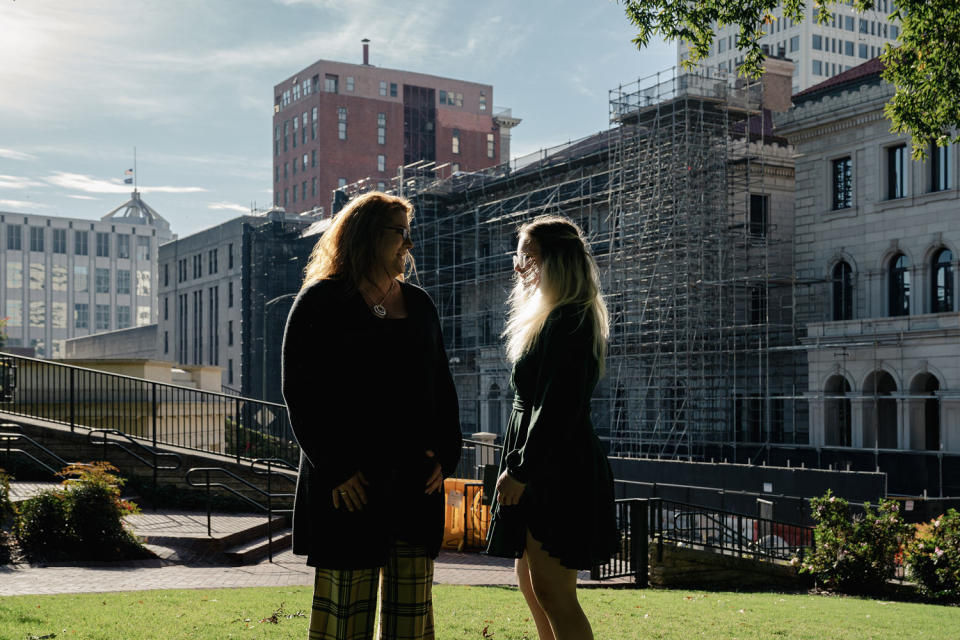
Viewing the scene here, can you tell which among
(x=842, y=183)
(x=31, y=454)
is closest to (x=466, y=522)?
(x=31, y=454)

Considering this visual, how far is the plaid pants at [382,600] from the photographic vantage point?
4.09 metres

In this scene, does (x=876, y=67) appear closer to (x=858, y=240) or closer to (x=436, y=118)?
(x=858, y=240)

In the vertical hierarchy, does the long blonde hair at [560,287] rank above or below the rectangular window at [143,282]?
below

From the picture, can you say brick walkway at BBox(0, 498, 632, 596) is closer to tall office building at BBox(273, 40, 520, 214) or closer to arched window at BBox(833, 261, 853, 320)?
arched window at BBox(833, 261, 853, 320)

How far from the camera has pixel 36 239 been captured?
491 feet

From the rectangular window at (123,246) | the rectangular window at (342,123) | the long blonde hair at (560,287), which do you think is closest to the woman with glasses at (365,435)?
the long blonde hair at (560,287)

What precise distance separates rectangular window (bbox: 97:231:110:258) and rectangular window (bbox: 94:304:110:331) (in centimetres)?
793

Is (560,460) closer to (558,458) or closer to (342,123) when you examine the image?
(558,458)

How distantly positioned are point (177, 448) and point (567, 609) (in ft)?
45.7

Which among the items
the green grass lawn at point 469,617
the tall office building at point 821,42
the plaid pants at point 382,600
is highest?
the tall office building at point 821,42

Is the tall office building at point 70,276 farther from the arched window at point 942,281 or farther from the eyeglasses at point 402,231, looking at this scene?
the eyeglasses at point 402,231

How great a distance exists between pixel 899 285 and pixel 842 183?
15.9 ft

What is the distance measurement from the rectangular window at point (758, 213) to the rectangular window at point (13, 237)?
12994 centimetres

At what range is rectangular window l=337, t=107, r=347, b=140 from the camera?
96.5 m
